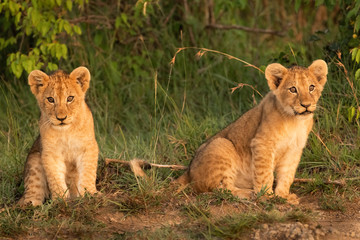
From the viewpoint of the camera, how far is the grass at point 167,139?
205 inches

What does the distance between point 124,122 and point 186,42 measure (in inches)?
67.9

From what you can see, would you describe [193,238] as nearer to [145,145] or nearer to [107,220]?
[107,220]

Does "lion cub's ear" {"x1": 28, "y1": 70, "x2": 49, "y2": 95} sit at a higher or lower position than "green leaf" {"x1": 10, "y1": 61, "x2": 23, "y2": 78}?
higher

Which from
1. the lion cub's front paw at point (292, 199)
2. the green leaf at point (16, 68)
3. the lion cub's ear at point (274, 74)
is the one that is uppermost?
the lion cub's ear at point (274, 74)

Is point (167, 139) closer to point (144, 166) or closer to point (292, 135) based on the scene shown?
point (144, 166)

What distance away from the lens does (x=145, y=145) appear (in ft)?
23.2

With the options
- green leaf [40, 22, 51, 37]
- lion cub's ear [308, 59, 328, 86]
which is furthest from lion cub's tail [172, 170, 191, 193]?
Answer: green leaf [40, 22, 51, 37]

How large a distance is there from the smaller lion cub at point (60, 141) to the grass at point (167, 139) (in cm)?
23

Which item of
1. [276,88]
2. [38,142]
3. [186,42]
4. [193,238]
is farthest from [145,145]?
[186,42]

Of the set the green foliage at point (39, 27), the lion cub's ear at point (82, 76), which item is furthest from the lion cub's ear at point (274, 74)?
the green foliage at point (39, 27)

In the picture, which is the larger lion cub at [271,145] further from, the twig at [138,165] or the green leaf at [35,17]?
the green leaf at [35,17]

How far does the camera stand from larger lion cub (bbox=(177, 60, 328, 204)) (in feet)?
18.8

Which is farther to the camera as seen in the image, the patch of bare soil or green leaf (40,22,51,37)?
green leaf (40,22,51,37)

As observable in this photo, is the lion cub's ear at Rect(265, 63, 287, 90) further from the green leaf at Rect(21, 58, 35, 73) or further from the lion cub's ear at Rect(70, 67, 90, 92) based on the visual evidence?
the green leaf at Rect(21, 58, 35, 73)
